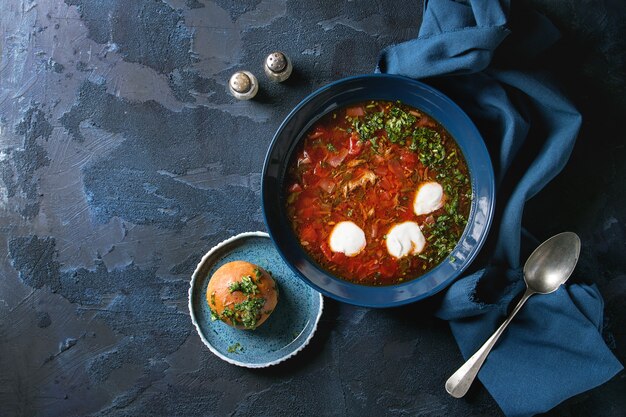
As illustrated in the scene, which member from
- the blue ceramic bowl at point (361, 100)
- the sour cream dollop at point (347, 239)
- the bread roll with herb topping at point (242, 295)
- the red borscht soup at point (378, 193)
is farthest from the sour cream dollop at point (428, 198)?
the bread roll with herb topping at point (242, 295)

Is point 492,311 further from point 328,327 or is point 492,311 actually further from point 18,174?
point 18,174

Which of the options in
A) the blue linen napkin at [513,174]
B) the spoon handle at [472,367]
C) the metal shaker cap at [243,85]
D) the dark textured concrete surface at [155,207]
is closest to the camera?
the blue linen napkin at [513,174]

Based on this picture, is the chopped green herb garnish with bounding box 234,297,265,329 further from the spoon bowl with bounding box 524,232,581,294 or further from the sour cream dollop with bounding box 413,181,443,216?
the spoon bowl with bounding box 524,232,581,294

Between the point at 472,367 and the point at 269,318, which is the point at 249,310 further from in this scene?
the point at 472,367

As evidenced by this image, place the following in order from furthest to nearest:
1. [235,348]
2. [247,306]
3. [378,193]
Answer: [235,348] → [378,193] → [247,306]

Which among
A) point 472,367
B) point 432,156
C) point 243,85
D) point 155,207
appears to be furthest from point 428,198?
point 155,207

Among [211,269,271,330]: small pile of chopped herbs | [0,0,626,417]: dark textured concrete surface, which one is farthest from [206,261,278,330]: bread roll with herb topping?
[0,0,626,417]: dark textured concrete surface

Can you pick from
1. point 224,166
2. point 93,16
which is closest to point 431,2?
point 224,166

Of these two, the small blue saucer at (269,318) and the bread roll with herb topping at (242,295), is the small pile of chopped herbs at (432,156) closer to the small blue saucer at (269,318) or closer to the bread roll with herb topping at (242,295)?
the small blue saucer at (269,318)
